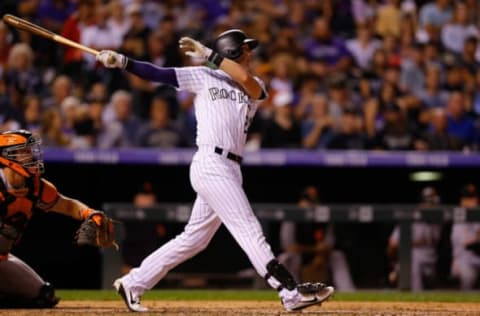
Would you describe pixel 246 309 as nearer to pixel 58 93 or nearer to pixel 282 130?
pixel 282 130

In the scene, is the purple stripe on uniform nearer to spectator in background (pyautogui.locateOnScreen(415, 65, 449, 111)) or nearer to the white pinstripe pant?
the white pinstripe pant

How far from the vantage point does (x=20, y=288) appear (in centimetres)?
725

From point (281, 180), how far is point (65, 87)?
248 cm

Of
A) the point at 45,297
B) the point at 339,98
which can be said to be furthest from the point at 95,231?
the point at 339,98

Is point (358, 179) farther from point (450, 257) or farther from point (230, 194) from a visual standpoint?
point (230, 194)

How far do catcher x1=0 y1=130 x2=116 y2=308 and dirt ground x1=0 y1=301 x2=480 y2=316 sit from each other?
0.76ft

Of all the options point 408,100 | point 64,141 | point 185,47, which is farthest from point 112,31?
point 185,47

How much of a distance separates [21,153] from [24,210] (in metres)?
0.36

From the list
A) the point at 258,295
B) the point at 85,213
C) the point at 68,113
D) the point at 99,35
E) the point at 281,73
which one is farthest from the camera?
the point at 99,35

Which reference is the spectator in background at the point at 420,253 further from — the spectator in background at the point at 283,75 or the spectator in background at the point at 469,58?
the spectator in background at the point at 469,58

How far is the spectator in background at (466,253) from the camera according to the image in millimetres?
10227

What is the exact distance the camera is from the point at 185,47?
6.76 metres

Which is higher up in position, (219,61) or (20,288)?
(219,61)

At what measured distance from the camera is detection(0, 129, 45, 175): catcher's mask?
22.7ft
